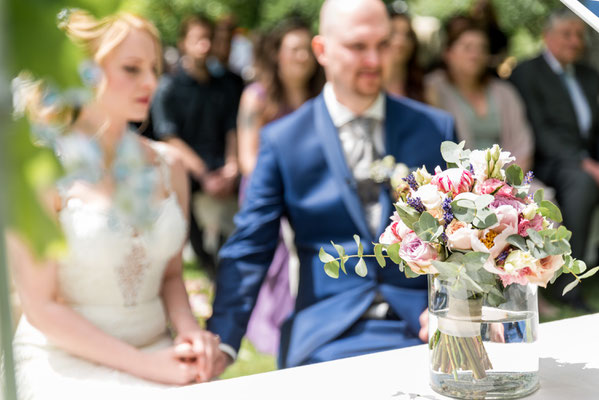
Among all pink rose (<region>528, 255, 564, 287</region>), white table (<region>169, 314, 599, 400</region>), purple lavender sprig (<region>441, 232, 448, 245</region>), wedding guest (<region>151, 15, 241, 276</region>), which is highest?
purple lavender sprig (<region>441, 232, 448, 245</region>)

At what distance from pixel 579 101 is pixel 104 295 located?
4.23m

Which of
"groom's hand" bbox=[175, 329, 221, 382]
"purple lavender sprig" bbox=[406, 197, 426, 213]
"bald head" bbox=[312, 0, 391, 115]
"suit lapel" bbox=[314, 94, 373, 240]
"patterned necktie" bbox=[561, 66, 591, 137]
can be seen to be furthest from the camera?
"patterned necktie" bbox=[561, 66, 591, 137]

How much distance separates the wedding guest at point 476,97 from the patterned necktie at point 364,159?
7.89 feet

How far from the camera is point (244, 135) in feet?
16.6

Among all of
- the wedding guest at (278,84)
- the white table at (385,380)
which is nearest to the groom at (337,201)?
the white table at (385,380)

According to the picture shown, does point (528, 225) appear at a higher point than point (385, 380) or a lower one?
higher

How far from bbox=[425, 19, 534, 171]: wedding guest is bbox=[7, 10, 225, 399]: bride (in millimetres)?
2764

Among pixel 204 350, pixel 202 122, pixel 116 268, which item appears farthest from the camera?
pixel 202 122

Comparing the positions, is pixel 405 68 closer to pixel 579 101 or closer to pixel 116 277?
pixel 579 101

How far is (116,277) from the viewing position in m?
2.38

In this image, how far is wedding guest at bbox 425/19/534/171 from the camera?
16.4ft

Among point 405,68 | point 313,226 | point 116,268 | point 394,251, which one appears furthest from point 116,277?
point 405,68

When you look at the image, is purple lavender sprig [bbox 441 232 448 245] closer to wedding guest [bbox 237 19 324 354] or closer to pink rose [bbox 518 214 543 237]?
pink rose [bbox 518 214 543 237]

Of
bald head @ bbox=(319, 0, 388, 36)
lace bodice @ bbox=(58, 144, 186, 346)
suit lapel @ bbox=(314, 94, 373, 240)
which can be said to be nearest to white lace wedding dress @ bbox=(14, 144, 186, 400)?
lace bodice @ bbox=(58, 144, 186, 346)
